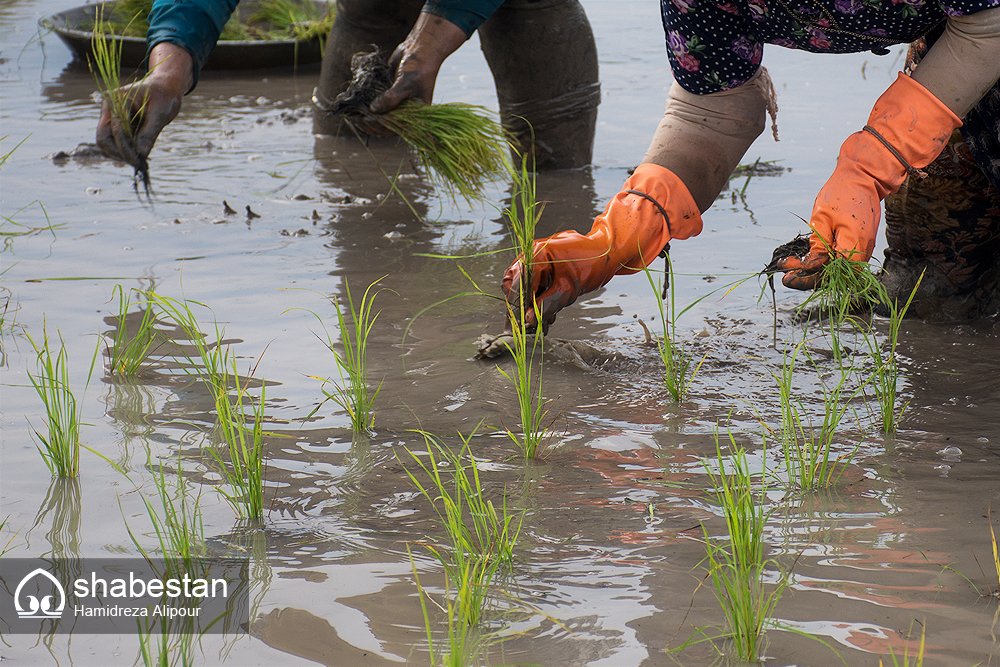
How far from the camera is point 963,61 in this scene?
1.91 m

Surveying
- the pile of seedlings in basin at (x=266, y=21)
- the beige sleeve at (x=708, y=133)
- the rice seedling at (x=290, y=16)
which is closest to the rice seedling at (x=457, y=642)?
the beige sleeve at (x=708, y=133)

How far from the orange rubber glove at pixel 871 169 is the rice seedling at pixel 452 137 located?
1.28 m

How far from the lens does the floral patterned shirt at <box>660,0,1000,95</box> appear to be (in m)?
2.00

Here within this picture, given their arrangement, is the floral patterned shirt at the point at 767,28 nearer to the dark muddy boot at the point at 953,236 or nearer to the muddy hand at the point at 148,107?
the dark muddy boot at the point at 953,236

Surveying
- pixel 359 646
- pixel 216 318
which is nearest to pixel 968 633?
pixel 359 646

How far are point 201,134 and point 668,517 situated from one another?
3470mm

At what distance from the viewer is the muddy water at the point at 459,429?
1311 mm

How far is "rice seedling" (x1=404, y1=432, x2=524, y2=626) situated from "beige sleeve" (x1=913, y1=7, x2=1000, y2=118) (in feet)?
4.02

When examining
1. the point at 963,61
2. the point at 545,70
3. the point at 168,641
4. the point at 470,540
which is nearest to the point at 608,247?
the point at 963,61

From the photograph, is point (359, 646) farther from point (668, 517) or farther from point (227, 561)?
point (668, 517)

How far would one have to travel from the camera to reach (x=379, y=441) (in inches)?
74.0

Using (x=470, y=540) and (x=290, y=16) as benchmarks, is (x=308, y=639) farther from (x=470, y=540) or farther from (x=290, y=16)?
(x=290, y=16)

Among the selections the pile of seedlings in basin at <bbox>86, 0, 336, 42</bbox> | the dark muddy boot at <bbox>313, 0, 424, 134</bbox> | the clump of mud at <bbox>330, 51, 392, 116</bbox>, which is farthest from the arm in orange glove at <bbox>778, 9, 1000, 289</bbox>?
the pile of seedlings in basin at <bbox>86, 0, 336, 42</bbox>

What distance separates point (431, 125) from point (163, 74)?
81cm
